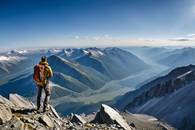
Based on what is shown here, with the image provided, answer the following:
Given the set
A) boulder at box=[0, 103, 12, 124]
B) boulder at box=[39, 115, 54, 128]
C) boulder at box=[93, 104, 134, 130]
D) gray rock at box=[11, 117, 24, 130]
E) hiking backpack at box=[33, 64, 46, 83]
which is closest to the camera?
gray rock at box=[11, 117, 24, 130]

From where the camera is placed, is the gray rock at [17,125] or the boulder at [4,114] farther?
the boulder at [4,114]

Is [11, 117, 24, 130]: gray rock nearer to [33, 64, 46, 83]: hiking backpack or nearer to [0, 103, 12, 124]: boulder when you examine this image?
[0, 103, 12, 124]: boulder

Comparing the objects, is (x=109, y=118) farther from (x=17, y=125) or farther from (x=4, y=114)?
(x=17, y=125)

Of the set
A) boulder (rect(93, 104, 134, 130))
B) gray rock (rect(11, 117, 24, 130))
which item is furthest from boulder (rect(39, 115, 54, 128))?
boulder (rect(93, 104, 134, 130))

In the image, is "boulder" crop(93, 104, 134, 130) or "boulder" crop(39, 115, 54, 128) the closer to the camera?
"boulder" crop(39, 115, 54, 128)

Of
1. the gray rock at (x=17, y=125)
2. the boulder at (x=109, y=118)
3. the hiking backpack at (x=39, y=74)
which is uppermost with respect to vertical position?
the hiking backpack at (x=39, y=74)

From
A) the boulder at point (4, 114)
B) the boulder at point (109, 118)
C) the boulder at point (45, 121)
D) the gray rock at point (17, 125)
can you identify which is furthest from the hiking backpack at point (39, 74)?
the boulder at point (109, 118)

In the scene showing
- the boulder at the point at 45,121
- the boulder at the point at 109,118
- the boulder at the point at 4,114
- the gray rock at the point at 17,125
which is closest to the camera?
the gray rock at the point at 17,125

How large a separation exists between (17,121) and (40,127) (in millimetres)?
2140

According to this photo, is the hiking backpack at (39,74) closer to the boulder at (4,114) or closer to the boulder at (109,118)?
the boulder at (4,114)

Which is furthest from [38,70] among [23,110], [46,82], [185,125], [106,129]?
[185,125]

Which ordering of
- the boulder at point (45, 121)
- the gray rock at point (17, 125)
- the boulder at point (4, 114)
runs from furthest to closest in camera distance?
the boulder at point (45, 121)
the boulder at point (4, 114)
the gray rock at point (17, 125)

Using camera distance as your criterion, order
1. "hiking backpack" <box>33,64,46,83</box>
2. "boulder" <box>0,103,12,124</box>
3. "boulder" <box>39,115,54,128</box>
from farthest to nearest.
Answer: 1. "hiking backpack" <box>33,64,46,83</box>
2. "boulder" <box>39,115,54,128</box>
3. "boulder" <box>0,103,12,124</box>

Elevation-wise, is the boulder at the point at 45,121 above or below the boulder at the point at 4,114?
below
